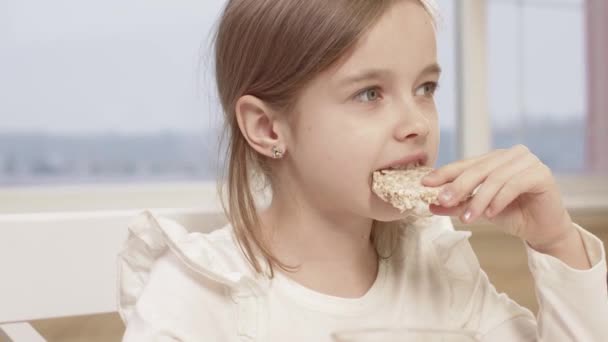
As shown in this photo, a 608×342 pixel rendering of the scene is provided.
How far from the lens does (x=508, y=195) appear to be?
0.98 meters

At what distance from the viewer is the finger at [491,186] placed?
0.97m

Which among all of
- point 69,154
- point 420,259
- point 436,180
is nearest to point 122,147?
point 69,154

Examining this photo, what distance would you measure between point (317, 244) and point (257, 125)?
0.19 meters

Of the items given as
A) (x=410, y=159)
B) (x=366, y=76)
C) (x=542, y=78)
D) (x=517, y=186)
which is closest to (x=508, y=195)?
(x=517, y=186)

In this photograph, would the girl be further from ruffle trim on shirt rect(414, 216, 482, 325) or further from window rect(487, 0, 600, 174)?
window rect(487, 0, 600, 174)

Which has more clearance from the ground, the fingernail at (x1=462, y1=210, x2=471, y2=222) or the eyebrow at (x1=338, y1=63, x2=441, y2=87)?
the eyebrow at (x1=338, y1=63, x2=441, y2=87)

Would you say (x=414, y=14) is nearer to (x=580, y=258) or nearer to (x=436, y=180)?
(x=436, y=180)

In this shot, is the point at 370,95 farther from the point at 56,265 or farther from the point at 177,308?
the point at 56,265

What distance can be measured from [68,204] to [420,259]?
1433 millimetres

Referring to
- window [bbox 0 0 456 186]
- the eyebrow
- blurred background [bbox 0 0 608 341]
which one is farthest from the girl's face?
window [bbox 0 0 456 186]

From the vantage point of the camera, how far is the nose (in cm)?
99

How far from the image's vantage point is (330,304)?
1083mm

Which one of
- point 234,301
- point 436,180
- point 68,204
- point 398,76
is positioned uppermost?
point 398,76

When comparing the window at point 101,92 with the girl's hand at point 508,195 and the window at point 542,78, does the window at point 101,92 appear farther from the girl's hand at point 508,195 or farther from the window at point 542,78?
the girl's hand at point 508,195
